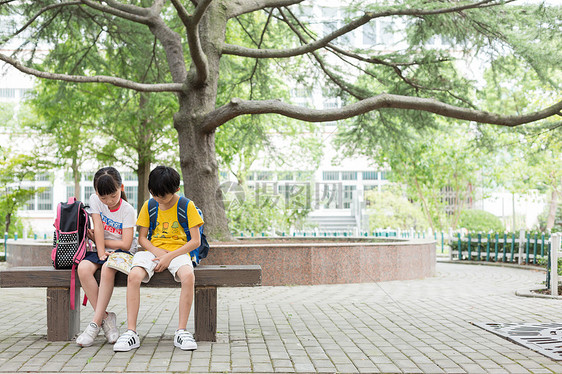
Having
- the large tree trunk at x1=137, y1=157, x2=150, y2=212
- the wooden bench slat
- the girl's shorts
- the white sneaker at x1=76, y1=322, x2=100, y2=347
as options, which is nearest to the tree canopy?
the girl's shorts

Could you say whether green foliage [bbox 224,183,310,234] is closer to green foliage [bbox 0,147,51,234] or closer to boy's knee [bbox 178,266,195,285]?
green foliage [bbox 0,147,51,234]

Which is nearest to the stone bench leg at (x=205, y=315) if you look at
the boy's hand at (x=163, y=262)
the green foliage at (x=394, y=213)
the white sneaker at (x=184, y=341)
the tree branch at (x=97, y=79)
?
the white sneaker at (x=184, y=341)

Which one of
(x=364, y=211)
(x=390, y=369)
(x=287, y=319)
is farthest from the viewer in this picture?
(x=364, y=211)

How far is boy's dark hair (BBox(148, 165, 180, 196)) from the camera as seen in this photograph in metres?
5.09

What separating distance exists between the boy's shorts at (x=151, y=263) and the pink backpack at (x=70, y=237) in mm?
506

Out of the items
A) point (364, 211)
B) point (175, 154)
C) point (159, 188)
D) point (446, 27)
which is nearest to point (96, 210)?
point (159, 188)

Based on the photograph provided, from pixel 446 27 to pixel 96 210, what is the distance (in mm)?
7644

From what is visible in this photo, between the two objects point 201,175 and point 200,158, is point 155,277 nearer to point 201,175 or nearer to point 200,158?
point 201,175

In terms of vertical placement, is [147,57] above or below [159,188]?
above

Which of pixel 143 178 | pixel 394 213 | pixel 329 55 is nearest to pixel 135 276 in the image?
pixel 329 55

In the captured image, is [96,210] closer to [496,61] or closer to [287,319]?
[287,319]

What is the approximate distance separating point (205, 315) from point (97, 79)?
5172 mm

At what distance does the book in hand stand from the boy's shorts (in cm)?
9

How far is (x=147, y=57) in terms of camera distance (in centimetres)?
1420
